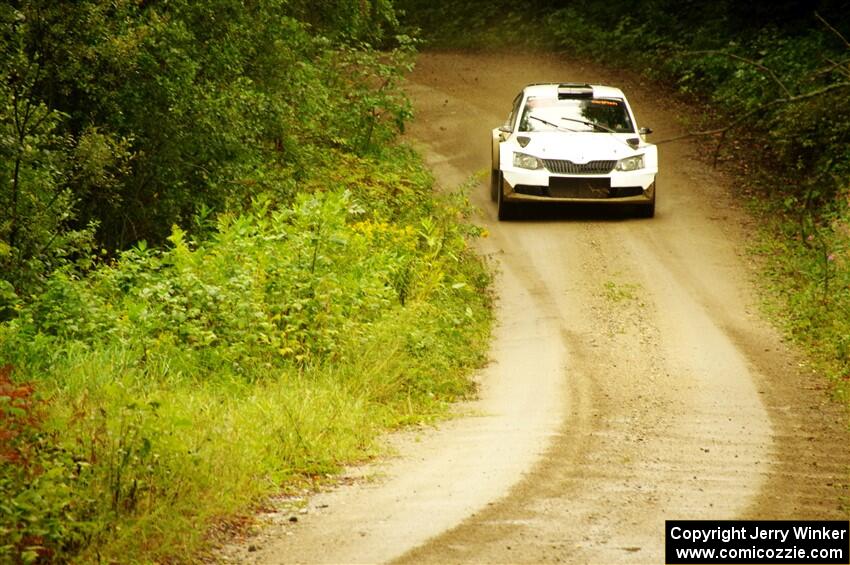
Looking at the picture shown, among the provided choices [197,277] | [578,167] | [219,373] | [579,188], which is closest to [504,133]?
[578,167]

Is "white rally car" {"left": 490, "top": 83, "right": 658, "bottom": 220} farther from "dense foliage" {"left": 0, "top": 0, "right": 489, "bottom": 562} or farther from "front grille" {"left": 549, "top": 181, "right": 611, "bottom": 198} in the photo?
"dense foliage" {"left": 0, "top": 0, "right": 489, "bottom": 562}

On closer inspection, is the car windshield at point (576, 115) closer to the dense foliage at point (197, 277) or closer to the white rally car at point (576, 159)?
the white rally car at point (576, 159)

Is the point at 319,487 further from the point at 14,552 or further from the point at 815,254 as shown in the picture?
the point at 815,254

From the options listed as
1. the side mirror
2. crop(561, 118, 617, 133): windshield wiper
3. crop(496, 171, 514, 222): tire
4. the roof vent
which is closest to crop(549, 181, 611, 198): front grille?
crop(496, 171, 514, 222): tire

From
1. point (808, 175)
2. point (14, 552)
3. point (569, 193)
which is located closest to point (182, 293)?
point (14, 552)

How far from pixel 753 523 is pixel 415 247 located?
797 cm

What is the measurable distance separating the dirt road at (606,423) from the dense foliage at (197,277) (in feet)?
2.06

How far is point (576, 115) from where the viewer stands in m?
18.1

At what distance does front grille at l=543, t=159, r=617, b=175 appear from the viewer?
56.6 feet

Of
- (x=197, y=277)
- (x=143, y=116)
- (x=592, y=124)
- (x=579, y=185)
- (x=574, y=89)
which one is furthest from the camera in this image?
(x=574, y=89)

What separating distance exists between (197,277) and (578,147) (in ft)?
25.9

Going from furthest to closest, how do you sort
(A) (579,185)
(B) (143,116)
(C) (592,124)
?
(C) (592,124), (A) (579,185), (B) (143,116)

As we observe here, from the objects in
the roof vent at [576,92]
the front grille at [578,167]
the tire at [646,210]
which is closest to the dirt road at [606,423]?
the tire at [646,210]

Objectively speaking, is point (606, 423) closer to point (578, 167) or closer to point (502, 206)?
point (578, 167)
